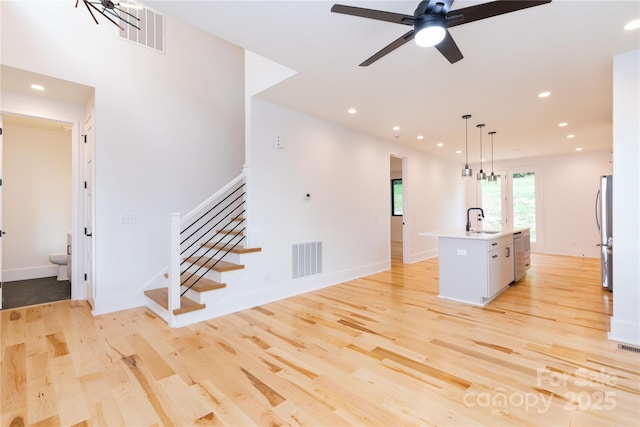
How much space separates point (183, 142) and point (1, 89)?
199 cm

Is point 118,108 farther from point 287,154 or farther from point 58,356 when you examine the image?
point 58,356

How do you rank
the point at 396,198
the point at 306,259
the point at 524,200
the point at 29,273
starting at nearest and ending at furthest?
1. the point at 306,259
2. the point at 29,273
3. the point at 524,200
4. the point at 396,198

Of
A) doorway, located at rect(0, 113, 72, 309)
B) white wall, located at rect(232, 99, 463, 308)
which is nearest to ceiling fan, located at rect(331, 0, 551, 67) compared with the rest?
white wall, located at rect(232, 99, 463, 308)

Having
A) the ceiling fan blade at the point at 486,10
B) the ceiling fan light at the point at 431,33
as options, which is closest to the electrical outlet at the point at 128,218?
the ceiling fan light at the point at 431,33

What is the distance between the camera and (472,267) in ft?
13.1

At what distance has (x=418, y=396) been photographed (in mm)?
1998

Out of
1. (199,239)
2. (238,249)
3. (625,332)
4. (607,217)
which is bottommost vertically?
(625,332)

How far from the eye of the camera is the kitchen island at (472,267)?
3.87 meters

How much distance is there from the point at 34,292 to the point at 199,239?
266 cm

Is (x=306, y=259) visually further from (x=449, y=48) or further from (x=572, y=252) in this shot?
(x=572, y=252)

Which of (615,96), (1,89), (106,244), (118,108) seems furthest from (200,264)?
(615,96)

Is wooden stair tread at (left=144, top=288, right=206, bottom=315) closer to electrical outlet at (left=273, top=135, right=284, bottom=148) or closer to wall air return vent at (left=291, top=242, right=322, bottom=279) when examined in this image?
wall air return vent at (left=291, top=242, right=322, bottom=279)

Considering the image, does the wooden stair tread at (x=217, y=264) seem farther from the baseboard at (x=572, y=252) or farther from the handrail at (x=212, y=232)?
the baseboard at (x=572, y=252)

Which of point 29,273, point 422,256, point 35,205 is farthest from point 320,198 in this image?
point 29,273
